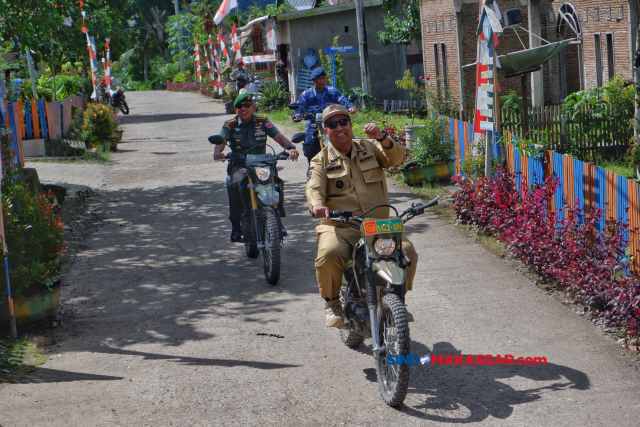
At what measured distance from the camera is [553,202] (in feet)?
25.8

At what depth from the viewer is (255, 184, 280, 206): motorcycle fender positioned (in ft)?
24.2

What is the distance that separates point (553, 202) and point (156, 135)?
56.8 feet

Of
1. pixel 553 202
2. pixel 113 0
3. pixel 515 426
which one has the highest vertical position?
pixel 113 0

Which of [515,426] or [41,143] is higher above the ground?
[41,143]

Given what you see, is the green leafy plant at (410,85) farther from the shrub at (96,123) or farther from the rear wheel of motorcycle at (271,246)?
the rear wheel of motorcycle at (271,246)

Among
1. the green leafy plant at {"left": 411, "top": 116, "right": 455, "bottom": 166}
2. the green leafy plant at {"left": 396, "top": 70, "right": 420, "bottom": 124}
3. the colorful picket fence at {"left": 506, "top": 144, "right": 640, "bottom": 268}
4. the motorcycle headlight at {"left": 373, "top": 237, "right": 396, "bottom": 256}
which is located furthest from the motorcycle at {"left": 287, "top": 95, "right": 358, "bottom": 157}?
the green leafy plant at {"left": 396, "top": 70, "right": 420, "bottom": 124}

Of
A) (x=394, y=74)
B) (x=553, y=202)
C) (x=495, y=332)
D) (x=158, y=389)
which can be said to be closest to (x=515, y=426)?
(x=495, y=332)

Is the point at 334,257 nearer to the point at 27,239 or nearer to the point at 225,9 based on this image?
the point at 27,239

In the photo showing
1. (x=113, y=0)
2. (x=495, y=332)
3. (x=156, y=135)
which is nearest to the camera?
(x=495, y=332)

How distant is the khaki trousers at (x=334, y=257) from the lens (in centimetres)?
504

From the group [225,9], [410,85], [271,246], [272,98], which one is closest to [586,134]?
[271,246]

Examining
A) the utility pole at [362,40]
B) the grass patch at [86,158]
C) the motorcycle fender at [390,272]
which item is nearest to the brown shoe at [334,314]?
the motorcycle fender at [390,272]

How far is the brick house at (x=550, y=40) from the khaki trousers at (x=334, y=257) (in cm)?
1301

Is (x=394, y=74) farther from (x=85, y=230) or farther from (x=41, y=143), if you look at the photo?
(x=85, y=230)
